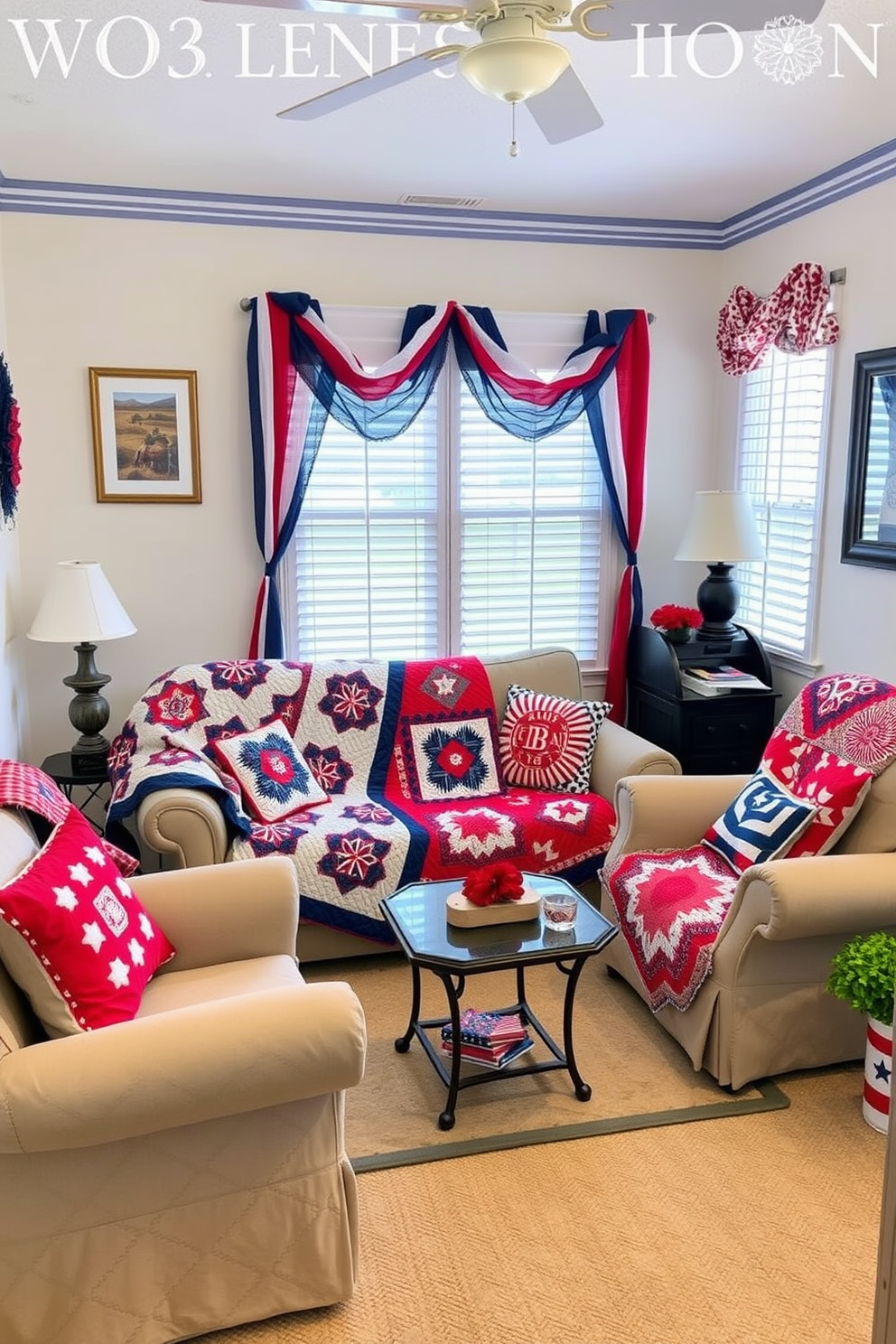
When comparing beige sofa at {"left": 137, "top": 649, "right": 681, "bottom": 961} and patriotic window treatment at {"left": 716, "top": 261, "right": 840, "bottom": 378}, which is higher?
patriotic window treatment at {"left": 716, "top": 261, "right": 840, "bottom": 378}

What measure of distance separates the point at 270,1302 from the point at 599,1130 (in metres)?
0.95

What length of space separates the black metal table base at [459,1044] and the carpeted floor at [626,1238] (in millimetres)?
75

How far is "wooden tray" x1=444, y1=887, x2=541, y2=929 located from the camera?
2701 millimetres

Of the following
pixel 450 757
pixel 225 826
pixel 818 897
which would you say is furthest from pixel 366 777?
pixel 818 897

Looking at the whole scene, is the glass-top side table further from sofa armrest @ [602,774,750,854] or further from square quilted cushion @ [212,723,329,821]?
square quilted cushion @ [212,723,329,821]

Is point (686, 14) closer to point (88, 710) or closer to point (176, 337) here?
point (176, 337)

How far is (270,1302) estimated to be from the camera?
205 centimetres

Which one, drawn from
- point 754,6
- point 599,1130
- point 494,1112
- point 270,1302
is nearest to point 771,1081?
point 599,1130

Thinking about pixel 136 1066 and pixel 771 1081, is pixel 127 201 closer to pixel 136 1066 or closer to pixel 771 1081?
pixel 136 1066

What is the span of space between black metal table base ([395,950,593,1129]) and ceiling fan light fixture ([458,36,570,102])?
1.92 m

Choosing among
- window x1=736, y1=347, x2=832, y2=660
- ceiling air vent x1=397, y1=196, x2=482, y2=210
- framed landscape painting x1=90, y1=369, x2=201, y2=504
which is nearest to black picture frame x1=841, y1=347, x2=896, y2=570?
window x1=736, y1=347, x2=832, y2=660

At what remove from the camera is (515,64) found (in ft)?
6.15

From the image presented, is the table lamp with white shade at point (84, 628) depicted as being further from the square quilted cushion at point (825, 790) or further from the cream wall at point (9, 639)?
the square quilted cushion at point (825, 790)

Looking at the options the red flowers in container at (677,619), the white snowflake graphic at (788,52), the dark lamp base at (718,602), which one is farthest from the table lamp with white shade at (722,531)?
the white snowflake graphic at (788,52)
